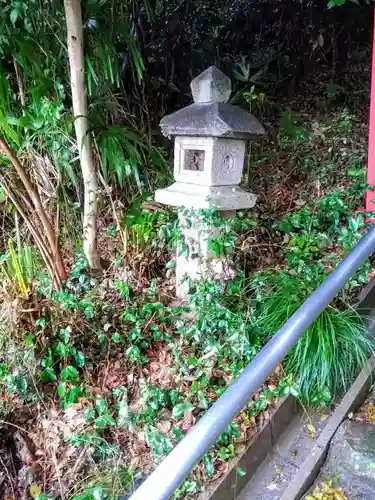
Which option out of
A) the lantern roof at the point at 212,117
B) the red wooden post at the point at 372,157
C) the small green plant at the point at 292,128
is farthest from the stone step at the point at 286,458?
the small green plant at the point at 292,128

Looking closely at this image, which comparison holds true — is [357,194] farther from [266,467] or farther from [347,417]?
[266,467]

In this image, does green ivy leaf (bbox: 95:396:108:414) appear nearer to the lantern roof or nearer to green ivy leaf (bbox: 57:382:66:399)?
green ivy leaf (bbox: 57:382:66:399)

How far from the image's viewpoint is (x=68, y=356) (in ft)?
7.65

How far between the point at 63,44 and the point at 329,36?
3470 millimetres

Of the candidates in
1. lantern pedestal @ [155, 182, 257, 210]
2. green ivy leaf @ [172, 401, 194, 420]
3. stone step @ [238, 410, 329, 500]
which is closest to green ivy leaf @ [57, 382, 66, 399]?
green ivy leaf @ [172, 401, 194, 420]

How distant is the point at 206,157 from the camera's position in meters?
2.35

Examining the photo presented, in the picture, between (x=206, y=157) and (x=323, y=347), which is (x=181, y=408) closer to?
(x=323, y=347)

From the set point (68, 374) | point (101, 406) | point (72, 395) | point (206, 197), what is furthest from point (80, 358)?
point (206, 197)

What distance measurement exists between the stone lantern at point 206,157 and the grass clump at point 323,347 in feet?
1.56

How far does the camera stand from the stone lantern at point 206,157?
2299mm

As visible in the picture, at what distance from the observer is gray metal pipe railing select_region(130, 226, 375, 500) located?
87 cm

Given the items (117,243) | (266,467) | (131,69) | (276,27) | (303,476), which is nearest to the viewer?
(303,476)

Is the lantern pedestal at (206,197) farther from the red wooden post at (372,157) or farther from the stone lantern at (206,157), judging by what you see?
the red wooden post at (372,157)

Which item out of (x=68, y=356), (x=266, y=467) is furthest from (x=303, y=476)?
(x=68, y=356)
